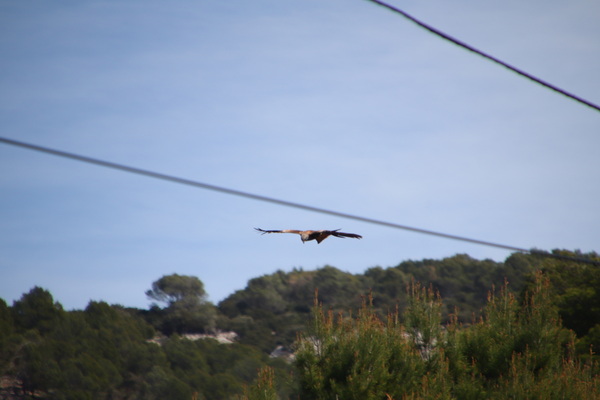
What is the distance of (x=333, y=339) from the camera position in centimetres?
2612

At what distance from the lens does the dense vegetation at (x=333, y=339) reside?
2538cm

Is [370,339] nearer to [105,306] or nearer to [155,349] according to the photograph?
[155,349]

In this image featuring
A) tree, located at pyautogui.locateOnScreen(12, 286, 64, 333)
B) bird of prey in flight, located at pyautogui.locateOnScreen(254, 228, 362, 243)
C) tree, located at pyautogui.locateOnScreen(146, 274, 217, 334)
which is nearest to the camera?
bird of prey in flight, located at pyautogui.locateOnScreen(254, 228, 362, 243)

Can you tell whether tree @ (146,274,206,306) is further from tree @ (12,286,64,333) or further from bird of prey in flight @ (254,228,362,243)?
bird of prey in flight @ (254,228,362,243)

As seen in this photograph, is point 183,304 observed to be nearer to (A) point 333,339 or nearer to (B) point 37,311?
(B) point 37,311

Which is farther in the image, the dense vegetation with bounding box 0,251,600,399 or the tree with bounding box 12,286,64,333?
the tree with bounding box 12,286,64,333

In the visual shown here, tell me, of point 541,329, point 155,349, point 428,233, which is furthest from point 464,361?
point 155,349

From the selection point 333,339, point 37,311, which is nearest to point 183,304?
point 37,311

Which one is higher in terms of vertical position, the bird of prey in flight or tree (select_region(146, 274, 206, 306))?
tree (select_region(146, 274, 206, 306))

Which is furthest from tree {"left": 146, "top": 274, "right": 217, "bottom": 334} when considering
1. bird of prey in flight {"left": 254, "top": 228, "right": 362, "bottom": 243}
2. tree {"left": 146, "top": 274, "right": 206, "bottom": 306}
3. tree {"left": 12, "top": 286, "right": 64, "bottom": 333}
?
bird of prey in flight {"left": 254, "top": 228, "right": 362, "bottom": 243}

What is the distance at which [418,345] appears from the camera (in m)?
28.7

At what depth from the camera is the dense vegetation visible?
25375mm

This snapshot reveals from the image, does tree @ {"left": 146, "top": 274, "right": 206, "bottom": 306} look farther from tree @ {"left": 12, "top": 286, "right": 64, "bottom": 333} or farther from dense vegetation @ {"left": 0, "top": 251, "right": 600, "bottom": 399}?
tree @ {"left": 12, "top": 286, "right": 64, "bottom": 333}

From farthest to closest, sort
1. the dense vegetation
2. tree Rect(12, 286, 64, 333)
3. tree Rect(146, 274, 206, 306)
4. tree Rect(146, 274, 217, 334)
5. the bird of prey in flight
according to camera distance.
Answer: tree Rect(146, 274, 206, 306)
tree Rect(146, 274, 217, 334)
tree Rect(12, 286, 64, 333)
the dense vegetation
the bird of prey in flight
